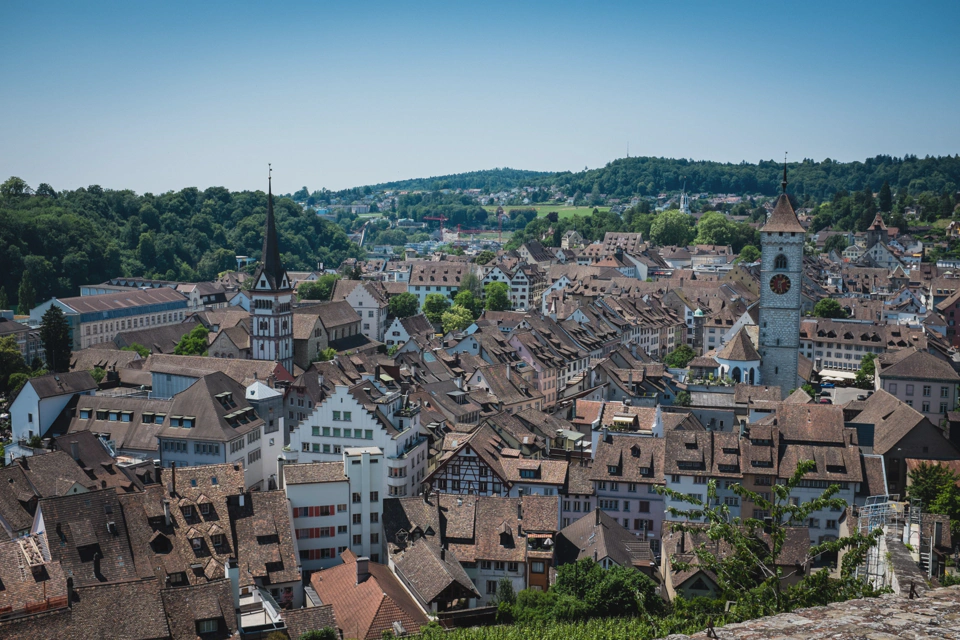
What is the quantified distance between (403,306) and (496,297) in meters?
11.9

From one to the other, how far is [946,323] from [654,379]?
4399 centimetres

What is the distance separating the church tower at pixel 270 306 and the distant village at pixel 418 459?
19 centimetres

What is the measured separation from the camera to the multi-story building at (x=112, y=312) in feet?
348

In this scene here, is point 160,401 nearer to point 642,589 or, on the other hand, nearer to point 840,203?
point 642,589

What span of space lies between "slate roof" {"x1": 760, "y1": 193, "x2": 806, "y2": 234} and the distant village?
153mm

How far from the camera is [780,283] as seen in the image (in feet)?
243

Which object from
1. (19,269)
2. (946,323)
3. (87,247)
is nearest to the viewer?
(946,323)

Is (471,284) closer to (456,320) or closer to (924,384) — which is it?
(456,320)

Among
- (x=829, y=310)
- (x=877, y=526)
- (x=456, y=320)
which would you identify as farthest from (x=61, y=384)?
(x=829, y=310)

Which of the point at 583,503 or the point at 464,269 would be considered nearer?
the point at 583,503

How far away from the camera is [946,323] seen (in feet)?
326

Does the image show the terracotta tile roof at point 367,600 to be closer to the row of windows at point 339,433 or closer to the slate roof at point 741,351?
the row of windows at point 339,433

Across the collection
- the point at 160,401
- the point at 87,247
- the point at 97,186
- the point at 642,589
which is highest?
the point at 97,186

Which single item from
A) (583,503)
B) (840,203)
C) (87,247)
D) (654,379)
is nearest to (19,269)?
(87,247)
